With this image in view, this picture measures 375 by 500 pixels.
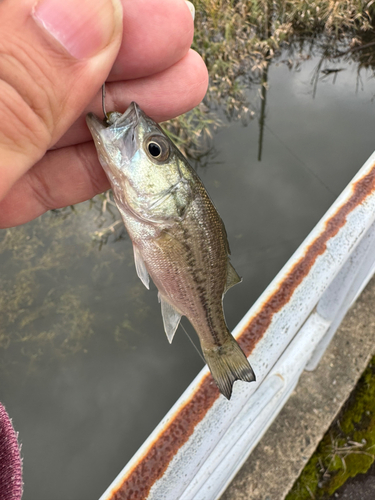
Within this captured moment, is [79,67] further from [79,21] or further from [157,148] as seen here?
[157,148]

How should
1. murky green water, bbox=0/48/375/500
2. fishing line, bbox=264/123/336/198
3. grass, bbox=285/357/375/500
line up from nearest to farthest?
grass, bbox=285/357/375/500, murky green water, bbox=0/48/375/500, fishing line, bbox=264/123/336/198

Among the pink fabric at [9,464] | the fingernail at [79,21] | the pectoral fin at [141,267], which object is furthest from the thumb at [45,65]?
the pink fabric at [9,464]

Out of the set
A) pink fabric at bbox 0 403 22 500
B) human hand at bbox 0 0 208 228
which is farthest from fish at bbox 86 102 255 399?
pink fabric at bbox 0 403 22 500

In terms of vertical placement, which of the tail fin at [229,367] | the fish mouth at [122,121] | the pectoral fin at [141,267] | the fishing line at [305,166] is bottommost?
the fishing line at [305,166]

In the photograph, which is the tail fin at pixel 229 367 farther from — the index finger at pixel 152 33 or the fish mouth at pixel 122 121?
the index finger at pixel 152 33

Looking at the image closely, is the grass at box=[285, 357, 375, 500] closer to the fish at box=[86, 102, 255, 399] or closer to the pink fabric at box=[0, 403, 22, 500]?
the fish at box=[86, 102, 255, 399]

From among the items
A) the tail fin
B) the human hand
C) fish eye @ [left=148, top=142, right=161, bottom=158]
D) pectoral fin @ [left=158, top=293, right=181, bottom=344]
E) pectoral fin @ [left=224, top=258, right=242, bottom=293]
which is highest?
the human hand

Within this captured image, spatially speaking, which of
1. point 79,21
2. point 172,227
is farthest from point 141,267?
point 79,21
